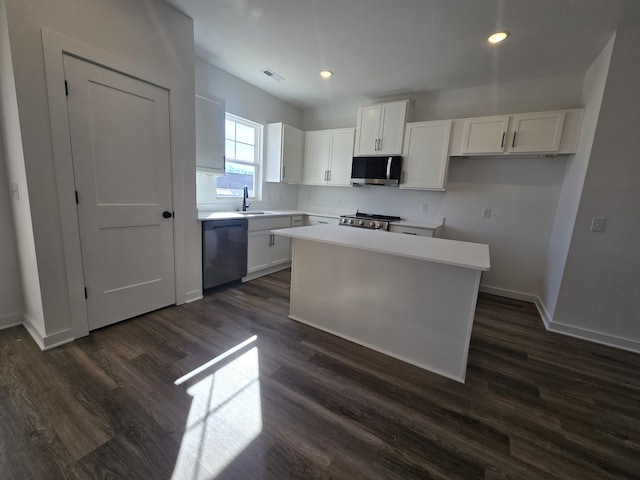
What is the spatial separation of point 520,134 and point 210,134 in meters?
3.52

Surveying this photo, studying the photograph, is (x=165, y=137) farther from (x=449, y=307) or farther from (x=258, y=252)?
(x=449, y=307)

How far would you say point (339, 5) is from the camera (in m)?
2.08

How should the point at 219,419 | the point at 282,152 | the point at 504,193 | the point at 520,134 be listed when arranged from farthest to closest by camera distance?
the point at 282,152 < the point at 504,193 < the point at 520,134 < the point at 219,419

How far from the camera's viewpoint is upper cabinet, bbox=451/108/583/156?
9.16ft

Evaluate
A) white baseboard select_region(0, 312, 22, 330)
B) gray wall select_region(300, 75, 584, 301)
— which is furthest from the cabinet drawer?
white baseboard select_region(0, 312, 22, 330)

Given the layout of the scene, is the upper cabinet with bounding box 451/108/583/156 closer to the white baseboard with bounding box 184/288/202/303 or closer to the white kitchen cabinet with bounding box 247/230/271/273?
the white kitchen cabinet with bounding box 247/230/271/273

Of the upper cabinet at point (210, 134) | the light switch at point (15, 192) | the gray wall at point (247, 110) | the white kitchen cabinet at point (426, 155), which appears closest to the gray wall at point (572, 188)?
the white kitchen cabinet at point (426, 155)

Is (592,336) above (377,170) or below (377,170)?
below

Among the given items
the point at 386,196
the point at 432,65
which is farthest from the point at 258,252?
the point at 432,65

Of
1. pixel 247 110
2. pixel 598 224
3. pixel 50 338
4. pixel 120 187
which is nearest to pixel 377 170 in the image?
pixel 247 110

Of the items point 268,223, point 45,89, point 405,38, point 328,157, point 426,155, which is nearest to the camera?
point 45,89

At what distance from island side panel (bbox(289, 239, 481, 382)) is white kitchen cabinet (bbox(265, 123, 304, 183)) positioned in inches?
84.9

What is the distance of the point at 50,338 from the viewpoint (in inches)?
76.3

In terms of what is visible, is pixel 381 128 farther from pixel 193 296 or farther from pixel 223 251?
pixel 193 296
